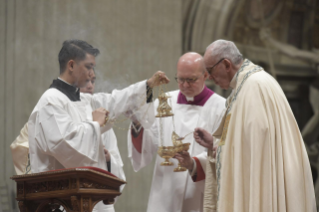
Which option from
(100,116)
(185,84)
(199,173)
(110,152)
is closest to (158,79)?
(185,84)

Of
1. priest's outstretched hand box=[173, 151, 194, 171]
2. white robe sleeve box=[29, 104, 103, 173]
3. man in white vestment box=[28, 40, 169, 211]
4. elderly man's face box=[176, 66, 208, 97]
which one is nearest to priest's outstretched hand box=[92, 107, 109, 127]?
man in white vestment box=[28, 40, 169, 211]

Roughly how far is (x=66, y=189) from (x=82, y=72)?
125 cm

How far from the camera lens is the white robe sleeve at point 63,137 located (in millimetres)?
3438

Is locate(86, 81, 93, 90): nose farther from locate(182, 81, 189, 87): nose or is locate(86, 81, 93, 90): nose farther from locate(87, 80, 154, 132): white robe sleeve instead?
locate(182, 81, 189, 87): nose

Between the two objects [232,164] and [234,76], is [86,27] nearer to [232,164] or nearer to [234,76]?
[234,76]

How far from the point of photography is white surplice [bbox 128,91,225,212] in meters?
4.21

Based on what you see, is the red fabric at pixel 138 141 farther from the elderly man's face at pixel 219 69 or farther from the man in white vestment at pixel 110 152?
the elderly man's face at pixel 219 69

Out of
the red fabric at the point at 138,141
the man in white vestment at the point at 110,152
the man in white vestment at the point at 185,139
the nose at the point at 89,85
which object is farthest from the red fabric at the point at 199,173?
the nose at the point at 89,85

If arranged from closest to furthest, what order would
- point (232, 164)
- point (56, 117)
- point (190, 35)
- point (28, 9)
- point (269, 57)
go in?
point (232, 164), point (56, 117), point (28, 9), point (190, 35), point (269, 57)

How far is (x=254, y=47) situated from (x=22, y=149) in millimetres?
5443

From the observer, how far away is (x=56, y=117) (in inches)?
138

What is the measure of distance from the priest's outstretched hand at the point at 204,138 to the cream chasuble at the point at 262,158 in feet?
2.12

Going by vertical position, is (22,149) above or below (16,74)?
below

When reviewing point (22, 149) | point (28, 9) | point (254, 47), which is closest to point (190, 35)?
point (254, 47)
